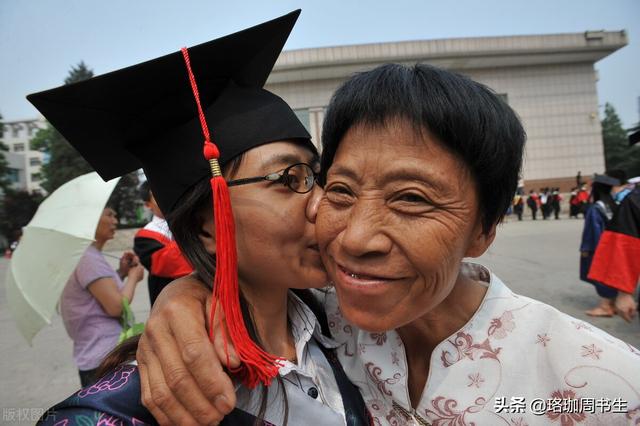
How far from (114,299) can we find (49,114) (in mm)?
1872

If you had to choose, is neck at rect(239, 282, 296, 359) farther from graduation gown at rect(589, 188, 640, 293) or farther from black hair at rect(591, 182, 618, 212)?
black hair at rect(591, 182, 618, 212)

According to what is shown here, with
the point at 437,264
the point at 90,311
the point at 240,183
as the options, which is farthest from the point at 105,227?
the point at 437,264

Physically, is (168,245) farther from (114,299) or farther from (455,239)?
(455,239)

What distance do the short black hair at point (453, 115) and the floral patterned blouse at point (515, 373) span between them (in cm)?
32

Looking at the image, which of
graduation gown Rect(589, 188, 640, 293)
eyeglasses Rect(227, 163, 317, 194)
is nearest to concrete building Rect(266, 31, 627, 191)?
graduation gown Rect(589, 188, 640, 293)

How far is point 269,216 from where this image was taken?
1237mm

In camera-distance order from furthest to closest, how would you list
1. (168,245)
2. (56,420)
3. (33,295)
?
(168,245) < (33,295) < (56,420)

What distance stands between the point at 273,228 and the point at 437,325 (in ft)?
2.08

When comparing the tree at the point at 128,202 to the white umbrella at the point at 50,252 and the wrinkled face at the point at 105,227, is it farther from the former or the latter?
the white umbrella at the point at 50,252

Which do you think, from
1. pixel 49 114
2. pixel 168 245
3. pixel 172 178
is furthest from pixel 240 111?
pixel 168 245

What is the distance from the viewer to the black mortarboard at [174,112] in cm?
122

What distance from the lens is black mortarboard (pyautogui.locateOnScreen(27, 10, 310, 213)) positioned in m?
1.22

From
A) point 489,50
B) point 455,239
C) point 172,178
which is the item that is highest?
point 489,50

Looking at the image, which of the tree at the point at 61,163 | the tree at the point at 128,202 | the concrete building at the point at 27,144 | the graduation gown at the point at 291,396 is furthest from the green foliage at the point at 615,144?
the concrete building at the point at 27,144
